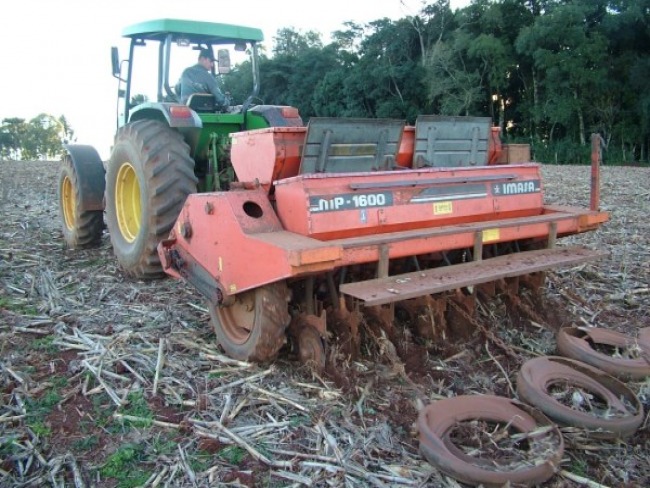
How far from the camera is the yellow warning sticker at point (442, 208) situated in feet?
12.7

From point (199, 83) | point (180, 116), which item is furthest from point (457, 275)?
point (199, 83)

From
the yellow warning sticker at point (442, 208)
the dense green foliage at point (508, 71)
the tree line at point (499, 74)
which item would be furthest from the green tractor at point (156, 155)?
the dense green foliage at point (508, 71)

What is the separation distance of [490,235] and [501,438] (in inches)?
53.2

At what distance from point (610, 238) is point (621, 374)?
3512 mm

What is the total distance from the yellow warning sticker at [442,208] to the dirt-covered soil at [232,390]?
2.43 feet

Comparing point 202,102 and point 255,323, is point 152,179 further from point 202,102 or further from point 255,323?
point 255,323

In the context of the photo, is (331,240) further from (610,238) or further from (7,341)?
(610,238)

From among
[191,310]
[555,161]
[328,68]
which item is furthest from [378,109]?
[191,310]

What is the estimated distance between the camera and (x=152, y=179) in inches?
186

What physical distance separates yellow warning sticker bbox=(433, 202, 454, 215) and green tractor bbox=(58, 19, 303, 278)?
6.31 feet

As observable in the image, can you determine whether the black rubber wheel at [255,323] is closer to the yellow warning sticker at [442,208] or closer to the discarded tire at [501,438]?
the discarded tire at [501,438]

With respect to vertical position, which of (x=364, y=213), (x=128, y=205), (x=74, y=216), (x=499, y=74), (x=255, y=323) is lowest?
(x=255, y=323)

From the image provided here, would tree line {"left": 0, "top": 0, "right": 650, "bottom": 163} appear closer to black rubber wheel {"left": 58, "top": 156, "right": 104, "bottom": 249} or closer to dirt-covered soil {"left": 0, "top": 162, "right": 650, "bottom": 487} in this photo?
black rubber wheel {"left": 58, "top": 156, "right": 104, "bottom": 249}

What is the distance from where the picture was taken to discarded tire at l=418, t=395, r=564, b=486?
257cm
